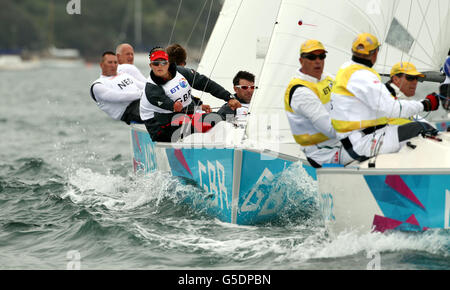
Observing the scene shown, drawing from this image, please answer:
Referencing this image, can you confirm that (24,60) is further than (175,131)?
Yes

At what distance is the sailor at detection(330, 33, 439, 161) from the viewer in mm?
4785

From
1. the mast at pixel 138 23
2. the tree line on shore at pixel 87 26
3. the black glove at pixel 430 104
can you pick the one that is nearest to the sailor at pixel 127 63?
the black glove at pixel 430 104

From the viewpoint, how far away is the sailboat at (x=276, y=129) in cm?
577

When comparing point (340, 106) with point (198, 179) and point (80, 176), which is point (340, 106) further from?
point (80, 176)

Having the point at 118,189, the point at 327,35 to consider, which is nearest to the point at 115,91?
the point at 118,189

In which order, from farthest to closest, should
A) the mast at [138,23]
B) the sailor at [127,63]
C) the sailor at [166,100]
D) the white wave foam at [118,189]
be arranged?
1. the mast at [138,23]
2. the sailor at [127,63]
3. the white wave foam at [118,189]
4. the sailor at [166,100]

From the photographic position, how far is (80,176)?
28.2 ft

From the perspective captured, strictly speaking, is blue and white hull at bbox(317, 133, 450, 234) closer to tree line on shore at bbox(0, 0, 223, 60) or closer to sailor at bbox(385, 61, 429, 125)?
sailor at bbox(385, 61, 429, 125)

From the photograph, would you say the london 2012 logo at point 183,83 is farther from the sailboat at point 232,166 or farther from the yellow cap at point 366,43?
the yellow cap at point 366,43

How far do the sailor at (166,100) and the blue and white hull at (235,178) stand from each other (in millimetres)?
350

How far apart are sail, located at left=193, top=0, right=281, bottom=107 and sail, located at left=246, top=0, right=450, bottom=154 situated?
80.2 inches

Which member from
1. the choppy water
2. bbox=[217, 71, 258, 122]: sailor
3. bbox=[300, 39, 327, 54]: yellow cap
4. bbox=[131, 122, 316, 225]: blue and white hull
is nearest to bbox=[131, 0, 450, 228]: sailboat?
bbox=[131, 122, 316, 225]: blue and white hull
